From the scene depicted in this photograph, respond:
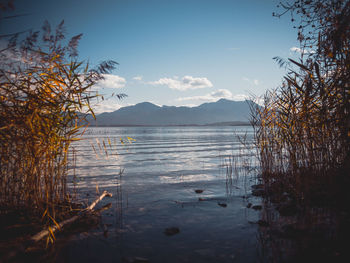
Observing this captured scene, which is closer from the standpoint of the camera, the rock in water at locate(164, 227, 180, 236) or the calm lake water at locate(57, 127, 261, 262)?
the calm lake water at locate(57, 127, 261, 262)

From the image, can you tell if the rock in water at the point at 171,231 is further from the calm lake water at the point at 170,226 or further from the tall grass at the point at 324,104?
the tall grass at the point at 324,104

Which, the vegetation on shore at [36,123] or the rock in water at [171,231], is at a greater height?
the vegetation on shore at [36,123]

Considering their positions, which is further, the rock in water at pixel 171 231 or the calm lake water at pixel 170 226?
the rock in water at pixel 171 231

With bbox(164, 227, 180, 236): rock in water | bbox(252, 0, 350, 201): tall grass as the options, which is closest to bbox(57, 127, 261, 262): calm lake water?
bbox(164, 227, 180, 236): rock in water

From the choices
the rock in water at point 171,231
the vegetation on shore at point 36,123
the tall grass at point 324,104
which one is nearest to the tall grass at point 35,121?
the vegetation on shore at point 36,123

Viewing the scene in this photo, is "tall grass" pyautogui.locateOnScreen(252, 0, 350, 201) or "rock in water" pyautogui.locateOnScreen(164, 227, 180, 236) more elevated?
"tall grass" pyautogui.locateOnScreen(252, 0, 350, 201)

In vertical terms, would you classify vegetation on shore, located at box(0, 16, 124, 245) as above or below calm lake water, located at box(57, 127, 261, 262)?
above

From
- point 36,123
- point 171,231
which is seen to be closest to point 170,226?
point 171,231

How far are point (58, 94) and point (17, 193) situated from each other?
216cm

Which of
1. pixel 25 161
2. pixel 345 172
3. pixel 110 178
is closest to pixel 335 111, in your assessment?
pixel 345 172

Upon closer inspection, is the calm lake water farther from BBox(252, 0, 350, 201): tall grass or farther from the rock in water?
BBox(252, 0, 350, 201): tall grass

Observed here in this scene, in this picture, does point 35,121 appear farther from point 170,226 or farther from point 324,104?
point 324,104

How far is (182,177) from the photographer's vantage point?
9.08 meters

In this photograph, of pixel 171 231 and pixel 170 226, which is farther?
pixel 170 226
